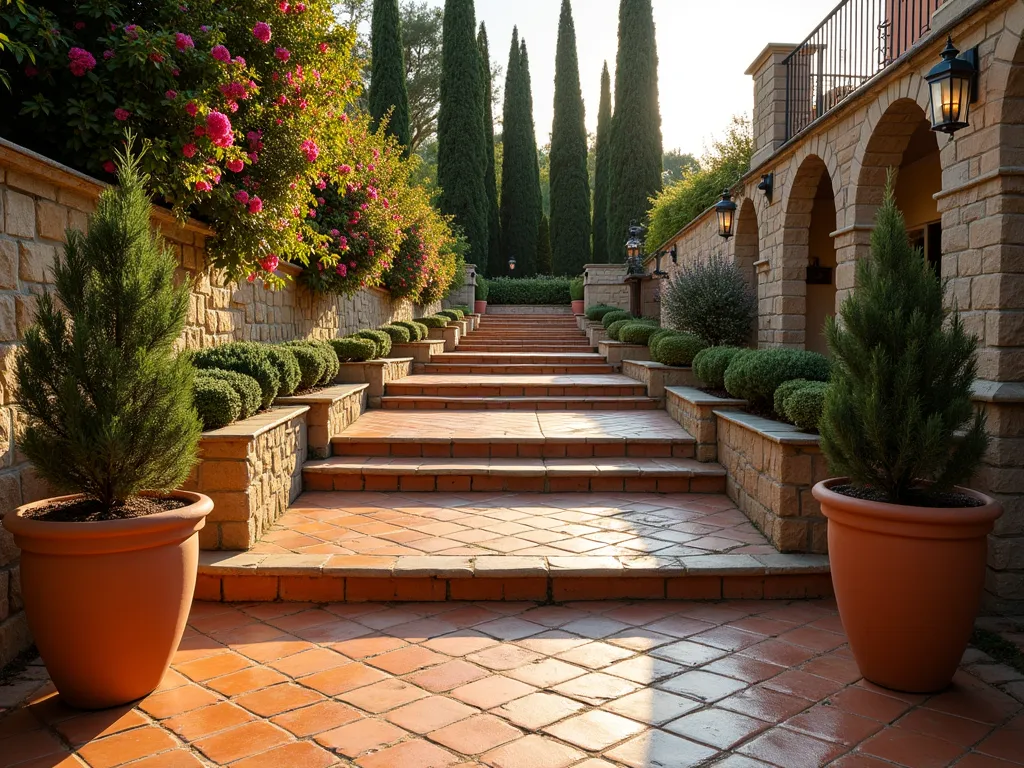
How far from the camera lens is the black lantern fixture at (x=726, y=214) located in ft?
31.7

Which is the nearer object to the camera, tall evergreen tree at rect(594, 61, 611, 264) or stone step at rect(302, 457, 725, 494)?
stone step at rect(302, 457, 725, 494)

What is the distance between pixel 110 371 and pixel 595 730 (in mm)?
2158

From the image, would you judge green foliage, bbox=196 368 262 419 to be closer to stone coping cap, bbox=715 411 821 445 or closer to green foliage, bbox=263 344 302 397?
green foliage, bbox=263 344 302 397

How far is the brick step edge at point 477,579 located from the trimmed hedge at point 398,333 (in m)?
6.60

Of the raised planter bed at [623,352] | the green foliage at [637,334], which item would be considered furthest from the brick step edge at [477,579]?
the green foliage at [637,334]

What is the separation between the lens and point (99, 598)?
8.50 ft

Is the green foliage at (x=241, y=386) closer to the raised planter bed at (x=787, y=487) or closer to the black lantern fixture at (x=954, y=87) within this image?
the raised planter bed at (x=787, y=487)

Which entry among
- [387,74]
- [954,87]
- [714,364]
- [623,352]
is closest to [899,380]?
[954,87]

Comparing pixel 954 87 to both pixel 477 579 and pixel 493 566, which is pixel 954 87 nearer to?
pixel 493 566

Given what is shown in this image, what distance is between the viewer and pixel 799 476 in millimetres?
4215

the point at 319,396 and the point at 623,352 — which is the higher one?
the point at 623,352

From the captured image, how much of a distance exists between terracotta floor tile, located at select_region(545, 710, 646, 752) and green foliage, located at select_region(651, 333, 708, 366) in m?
5.72

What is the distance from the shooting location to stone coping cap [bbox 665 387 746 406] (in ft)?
19.1

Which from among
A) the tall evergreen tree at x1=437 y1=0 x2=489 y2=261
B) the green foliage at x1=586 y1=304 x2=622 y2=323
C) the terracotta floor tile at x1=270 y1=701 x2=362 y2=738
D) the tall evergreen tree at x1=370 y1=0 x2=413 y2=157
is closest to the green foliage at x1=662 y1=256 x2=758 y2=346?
the green foliage at x1=586 y1=304 x2=622 y2=323
